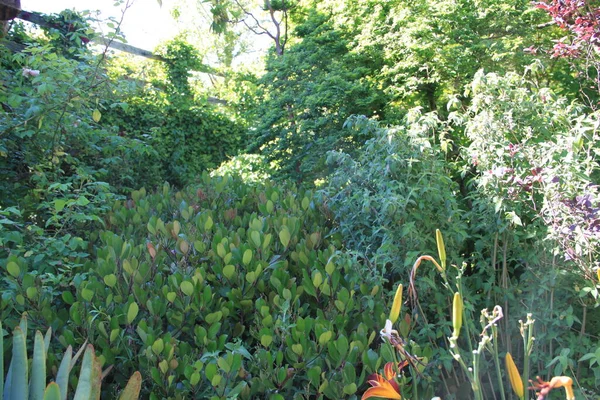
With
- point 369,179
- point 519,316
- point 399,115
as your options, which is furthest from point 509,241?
point 399,115

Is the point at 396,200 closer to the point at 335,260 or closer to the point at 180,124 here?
the point at 335,260

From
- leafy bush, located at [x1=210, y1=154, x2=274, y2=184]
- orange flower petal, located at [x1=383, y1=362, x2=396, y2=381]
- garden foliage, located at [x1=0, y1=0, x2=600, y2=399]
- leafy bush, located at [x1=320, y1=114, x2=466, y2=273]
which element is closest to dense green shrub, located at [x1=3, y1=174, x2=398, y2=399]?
garden foliage, located at [x1=0, y1=0, x2=600, y2=399]

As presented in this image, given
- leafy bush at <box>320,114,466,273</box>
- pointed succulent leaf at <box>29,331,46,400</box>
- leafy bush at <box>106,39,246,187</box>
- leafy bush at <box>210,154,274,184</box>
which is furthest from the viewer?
leafy bush at <box>106,39,246,187</box>

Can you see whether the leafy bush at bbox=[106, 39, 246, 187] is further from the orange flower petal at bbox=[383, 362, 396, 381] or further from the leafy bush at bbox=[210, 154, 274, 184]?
the orange flower petal at bbox=[383, 362, 396, 381]

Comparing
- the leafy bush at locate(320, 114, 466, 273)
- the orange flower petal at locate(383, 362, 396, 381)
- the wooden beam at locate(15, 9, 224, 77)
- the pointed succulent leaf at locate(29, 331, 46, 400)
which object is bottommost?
the pointed succulent leaf at locate(29, 331, 46, 400)

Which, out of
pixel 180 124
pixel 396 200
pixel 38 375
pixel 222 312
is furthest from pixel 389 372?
pixel 180 124

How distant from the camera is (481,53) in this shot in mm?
6297

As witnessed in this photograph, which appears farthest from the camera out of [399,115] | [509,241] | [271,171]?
[271,171]

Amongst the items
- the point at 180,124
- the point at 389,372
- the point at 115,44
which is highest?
the point at 115,44

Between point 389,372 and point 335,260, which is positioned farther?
point 335,260

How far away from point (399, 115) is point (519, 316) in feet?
12.8

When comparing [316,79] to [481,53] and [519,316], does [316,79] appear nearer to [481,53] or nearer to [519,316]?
[481,53]

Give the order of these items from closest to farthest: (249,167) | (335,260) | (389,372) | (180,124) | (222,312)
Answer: (389,372)
(222,312)
(335,260)
(249,167)
(180,124)

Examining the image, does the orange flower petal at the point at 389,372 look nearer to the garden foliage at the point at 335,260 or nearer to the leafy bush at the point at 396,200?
the garden foliage at the point at 335,260
